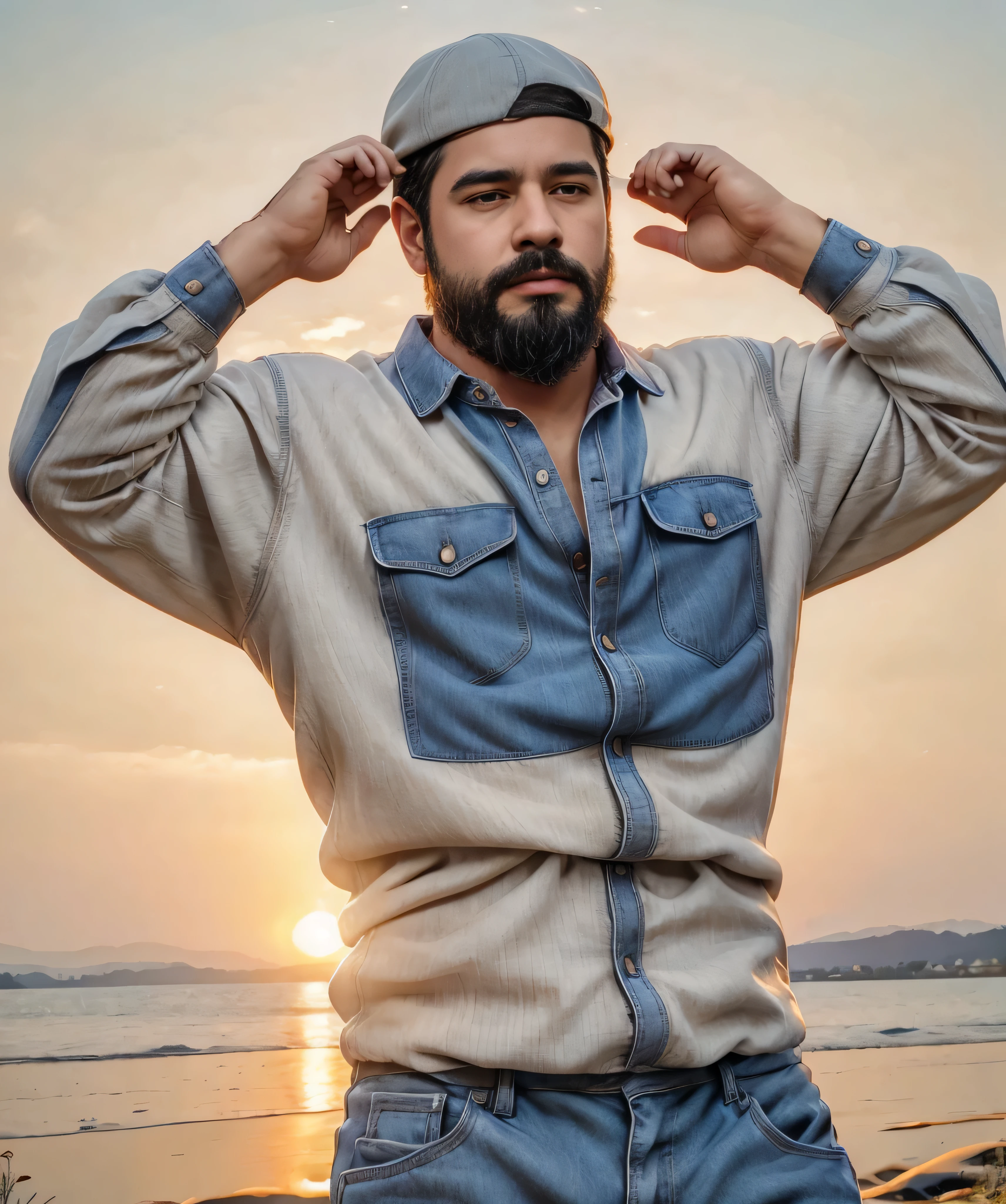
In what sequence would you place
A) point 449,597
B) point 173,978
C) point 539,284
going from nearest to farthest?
point 449,597 → point 539,284 → point 173,978

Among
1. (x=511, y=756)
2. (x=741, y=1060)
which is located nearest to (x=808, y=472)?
(x=511, y=756)

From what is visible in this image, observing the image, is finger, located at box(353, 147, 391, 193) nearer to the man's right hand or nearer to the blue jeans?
the man's right hand

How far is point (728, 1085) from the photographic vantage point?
0.97m

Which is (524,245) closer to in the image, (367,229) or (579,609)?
(367,229)

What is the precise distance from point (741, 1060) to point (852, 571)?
59 centimetres

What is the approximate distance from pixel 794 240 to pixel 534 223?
31cm

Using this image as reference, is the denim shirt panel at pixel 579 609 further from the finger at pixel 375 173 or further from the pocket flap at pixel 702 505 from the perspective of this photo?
the finger at pixel 375 173

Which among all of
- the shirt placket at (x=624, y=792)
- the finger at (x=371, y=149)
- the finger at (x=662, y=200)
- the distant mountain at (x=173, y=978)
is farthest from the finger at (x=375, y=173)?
the distant mountain at (x=173, y=978)

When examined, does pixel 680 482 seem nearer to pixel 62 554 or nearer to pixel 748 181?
pixel 748 181

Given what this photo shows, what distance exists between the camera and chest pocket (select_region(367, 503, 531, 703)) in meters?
1.00

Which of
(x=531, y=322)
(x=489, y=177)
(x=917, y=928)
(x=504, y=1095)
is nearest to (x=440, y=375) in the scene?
(x=531, y=322)

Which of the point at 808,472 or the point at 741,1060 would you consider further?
the point at 808,472

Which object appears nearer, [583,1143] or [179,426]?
[583,1143]

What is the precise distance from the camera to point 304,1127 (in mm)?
2023
